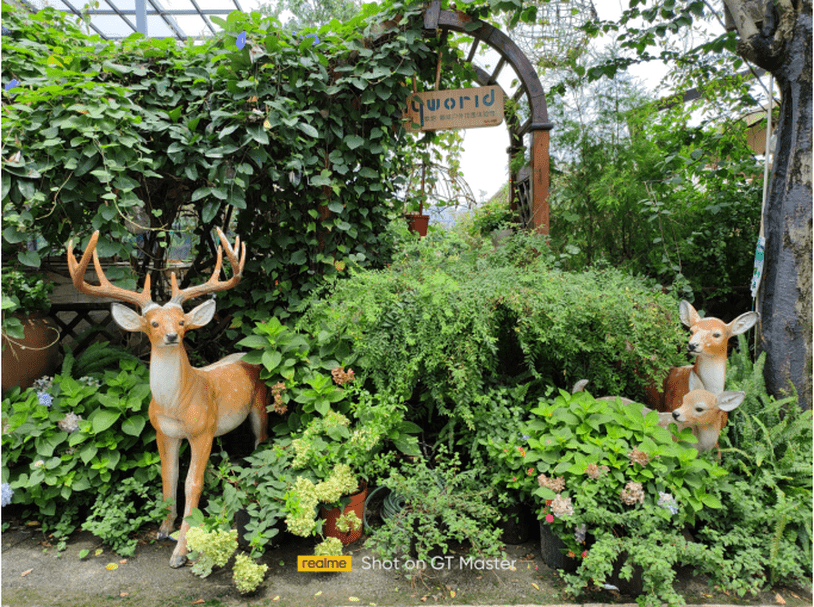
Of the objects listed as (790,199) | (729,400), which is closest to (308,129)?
(729,400)

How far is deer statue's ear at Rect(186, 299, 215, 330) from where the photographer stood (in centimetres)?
252

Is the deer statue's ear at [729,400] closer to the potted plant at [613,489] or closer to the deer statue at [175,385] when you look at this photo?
the potted plant at [613,489]

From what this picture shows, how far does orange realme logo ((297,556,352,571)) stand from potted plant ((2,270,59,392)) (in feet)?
7.10

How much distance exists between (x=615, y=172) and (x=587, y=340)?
7.02 ft

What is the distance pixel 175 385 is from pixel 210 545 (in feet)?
2.71

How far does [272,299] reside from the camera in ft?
11.9

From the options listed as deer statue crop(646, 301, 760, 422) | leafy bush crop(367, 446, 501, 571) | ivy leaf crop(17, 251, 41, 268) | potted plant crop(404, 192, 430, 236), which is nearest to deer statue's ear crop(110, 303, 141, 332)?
ivy leaf crop(17, 251, 41, 268)

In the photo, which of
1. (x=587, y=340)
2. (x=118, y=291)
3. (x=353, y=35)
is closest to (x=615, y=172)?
(x=587, y=340)

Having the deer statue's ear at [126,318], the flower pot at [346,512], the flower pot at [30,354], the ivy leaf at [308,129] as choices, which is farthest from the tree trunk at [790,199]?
the flower pot at [30,354]

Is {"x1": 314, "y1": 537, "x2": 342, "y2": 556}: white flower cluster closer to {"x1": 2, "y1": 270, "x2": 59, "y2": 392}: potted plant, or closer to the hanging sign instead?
{"x1": 2, "y1": 270, "x2": 59, "y2": 392}: potted plant

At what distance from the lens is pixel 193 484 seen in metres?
2.56

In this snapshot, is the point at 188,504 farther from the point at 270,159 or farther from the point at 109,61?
the point at 109,61

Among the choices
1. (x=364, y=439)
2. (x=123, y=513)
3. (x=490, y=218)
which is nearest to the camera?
(x=364, y=439)

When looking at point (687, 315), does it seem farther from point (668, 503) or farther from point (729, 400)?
point (668, 503)
